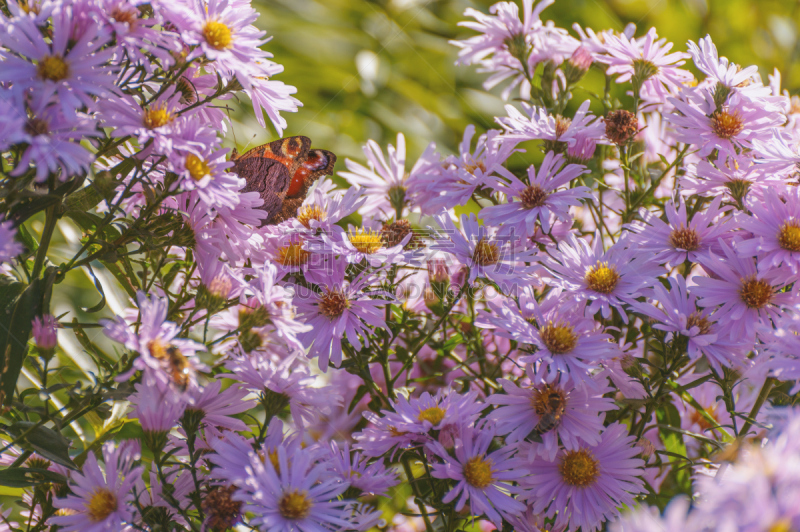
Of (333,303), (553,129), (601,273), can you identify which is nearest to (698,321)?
(601,273)

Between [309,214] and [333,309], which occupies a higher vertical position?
[309,214]

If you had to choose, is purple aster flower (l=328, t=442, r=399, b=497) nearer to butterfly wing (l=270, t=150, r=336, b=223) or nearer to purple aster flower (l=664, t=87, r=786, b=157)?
butterfly wing (l=270, t=150, r=336, b=223)

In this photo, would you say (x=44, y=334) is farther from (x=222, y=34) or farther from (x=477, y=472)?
(x=477, y=472)

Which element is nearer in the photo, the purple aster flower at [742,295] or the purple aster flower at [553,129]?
the purple aster flower at [742,295]

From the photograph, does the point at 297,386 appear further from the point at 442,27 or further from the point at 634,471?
the point at 442,27

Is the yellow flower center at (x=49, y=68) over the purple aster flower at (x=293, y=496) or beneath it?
over

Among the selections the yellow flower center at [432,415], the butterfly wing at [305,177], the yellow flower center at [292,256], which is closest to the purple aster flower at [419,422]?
the yellow flower center at [432,415]

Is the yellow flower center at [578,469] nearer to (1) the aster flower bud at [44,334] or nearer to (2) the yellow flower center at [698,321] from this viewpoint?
(2) the yellow flower center at [698,321]
